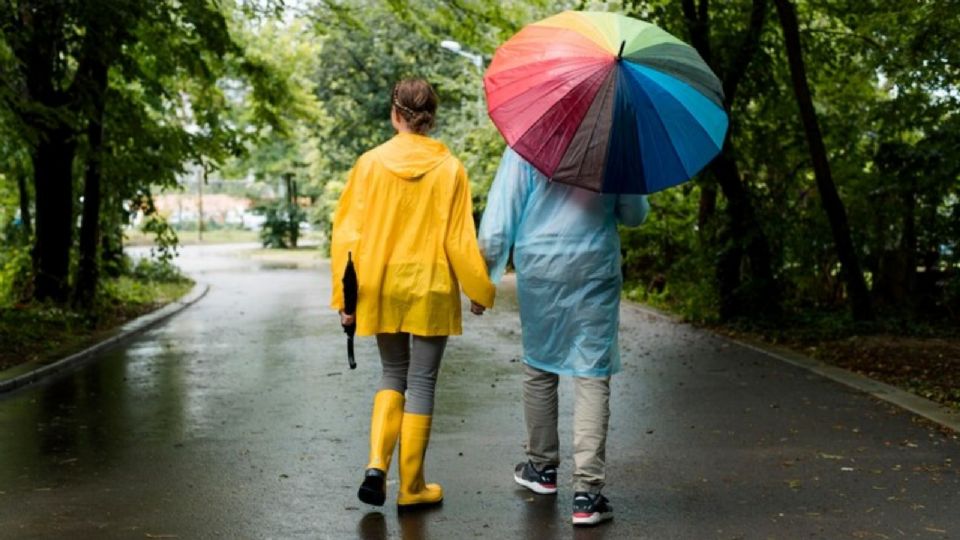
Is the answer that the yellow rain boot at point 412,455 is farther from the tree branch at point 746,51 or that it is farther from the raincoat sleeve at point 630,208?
the tree branch at point 746,51

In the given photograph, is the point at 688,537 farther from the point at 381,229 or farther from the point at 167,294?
the point at 167,294

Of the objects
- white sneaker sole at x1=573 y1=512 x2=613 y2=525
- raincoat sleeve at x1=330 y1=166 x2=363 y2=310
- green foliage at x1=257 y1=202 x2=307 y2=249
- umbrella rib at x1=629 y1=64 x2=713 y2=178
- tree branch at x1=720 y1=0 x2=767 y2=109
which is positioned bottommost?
green foliage at x1=257 y1=202 x2=307 y2=249

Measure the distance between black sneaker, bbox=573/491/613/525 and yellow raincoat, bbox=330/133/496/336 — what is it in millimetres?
960

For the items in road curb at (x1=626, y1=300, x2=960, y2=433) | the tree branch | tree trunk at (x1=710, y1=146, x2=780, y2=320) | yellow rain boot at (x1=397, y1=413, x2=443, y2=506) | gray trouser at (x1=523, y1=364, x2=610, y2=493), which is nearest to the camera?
gray trouser at (x1=523, y1=364, x2=610, y2=493)

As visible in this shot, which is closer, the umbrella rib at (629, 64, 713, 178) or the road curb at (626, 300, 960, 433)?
the umbrella rib at (629, 64, 713, 178)

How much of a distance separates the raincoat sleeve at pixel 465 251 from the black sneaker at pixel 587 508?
0.98 m

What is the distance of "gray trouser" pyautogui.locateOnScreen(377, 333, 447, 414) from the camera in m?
5.51

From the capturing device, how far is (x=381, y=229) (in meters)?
5.44

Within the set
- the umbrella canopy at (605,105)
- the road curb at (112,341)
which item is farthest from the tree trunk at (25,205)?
the umbrella canopy at (605,105)

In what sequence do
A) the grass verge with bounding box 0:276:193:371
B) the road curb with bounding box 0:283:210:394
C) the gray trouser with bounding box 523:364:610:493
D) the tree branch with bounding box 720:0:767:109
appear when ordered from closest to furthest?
the gray trouser with bounding box 523:364:610:493, the road curb with bounding box 0:283:210:394, the grass verge with bounding box 0:276:193:371, the tree branch with bounding box 720:0:767:109

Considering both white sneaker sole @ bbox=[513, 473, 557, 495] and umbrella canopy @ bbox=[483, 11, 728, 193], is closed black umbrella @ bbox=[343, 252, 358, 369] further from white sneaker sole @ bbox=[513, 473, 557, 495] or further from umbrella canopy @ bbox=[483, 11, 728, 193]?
white sneaker sole @ bbox=[513, 473, 557, 495]

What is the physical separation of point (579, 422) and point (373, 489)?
1004 millimetres

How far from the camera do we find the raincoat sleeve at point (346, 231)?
17.8ft

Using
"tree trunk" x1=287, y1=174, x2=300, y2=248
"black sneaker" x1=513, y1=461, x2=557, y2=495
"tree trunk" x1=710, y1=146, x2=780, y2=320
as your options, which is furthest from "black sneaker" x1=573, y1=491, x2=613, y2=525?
"tree trunk" x1=287, y1=174, x2=300, y2=248
